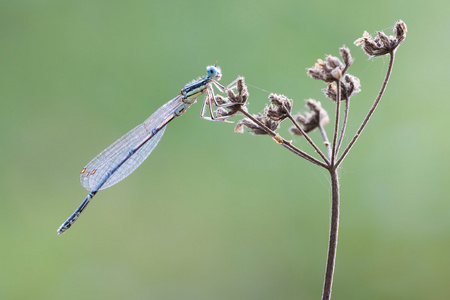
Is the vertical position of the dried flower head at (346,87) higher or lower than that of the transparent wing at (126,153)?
higher

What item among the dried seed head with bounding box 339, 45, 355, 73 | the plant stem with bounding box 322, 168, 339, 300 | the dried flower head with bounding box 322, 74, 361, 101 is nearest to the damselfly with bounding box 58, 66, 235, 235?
the dried flower head with bounding box 322, 74, 361, 101

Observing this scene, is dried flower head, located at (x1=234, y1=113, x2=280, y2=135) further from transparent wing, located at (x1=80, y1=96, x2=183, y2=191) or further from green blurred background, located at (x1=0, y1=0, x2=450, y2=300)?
green blurred background, located at (x1=0, y1=0, x2=450, y2=300)

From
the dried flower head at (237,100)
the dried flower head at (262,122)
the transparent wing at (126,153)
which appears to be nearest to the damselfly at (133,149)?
the transparent wing at (126,153)

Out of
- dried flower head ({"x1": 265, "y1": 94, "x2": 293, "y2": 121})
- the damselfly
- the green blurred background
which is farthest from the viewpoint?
the green blurred background

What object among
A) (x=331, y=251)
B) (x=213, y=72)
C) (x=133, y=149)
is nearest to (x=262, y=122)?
(x=331, y=251)

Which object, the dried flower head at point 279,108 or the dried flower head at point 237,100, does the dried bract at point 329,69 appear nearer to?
the dried flower head at point 279,108

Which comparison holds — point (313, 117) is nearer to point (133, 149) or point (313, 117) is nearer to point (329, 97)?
point (329, 97)

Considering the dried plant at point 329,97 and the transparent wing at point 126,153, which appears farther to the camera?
the transparent wing at point 126,153
